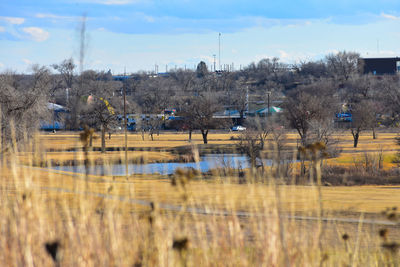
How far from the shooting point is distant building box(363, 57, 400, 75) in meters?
148

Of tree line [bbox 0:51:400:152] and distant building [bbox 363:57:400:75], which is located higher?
distant building [bbox 363:57:400:75]

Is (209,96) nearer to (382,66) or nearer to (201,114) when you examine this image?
(201,114)

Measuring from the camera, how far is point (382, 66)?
149 metres

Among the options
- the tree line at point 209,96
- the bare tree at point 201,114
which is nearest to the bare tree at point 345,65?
the tree line at point 209,96

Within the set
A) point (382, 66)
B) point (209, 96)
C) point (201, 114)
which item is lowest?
point (201, 114)

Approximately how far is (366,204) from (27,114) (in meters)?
24.5

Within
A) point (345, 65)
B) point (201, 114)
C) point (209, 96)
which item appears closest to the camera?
point (201, 114)

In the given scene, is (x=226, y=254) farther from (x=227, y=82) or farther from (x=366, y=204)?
(x=227, y=82)

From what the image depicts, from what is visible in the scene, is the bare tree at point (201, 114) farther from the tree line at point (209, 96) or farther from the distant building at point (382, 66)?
the distant building at point (382, 66)

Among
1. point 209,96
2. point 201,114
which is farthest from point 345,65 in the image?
point 201,114

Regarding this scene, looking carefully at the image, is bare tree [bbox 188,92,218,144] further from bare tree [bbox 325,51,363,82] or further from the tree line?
bare tree [bbox 325,51,363,82]

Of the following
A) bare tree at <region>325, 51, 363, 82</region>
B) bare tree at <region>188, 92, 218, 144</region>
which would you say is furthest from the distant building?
bare tree at <region>188, 92, 218, 144</region>

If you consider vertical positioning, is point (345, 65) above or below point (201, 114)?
above

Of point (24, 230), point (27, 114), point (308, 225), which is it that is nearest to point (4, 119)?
point (27, 114)
